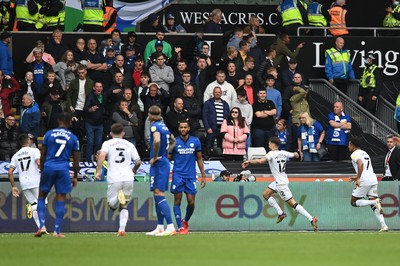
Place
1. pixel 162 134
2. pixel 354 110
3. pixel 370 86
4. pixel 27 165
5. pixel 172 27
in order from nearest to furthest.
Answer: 1. pixel 162 134
2. pixel 27 165
3. pixel 354 110
4. pixel 370 86
5. pixel 172 27

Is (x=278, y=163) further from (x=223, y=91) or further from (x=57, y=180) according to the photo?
(x=57, y=180)

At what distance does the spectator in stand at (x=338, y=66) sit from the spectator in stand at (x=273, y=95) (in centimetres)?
274

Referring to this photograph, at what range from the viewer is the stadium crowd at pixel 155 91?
2978 centimetres

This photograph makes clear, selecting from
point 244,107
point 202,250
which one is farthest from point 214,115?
point 202,250

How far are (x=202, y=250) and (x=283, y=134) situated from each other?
479 inches

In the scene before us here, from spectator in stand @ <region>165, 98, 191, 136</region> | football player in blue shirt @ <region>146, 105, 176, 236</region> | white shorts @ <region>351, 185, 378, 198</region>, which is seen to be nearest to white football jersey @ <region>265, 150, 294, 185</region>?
white shorts @ <region>351, 185, 378, 198</region>

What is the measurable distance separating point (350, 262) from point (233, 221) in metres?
10.8

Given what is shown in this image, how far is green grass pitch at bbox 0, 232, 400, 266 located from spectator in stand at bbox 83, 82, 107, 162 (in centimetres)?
691

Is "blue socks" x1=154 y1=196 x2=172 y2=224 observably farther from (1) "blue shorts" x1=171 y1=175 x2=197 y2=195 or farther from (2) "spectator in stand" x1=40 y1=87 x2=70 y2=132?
(2) "spectator in stand" x1=40 y1=87 x2=70 y2=132

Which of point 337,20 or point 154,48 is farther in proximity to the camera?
point 337,20

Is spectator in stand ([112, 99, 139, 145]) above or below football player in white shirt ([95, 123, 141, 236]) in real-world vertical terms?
above

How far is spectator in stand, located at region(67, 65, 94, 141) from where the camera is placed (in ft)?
98.5

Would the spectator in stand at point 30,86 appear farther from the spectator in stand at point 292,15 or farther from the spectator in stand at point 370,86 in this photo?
the spectator in stand at point 370,86

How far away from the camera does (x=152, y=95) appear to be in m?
30.2
